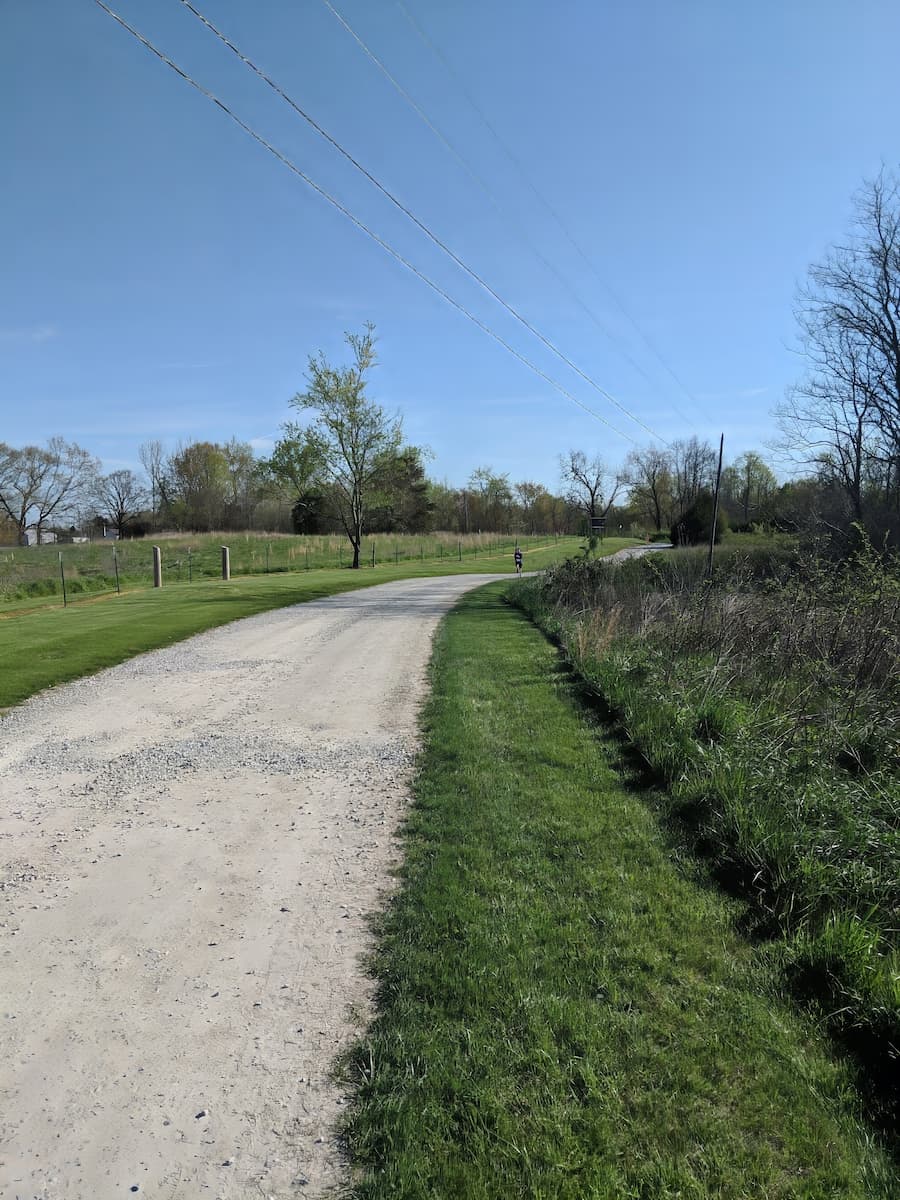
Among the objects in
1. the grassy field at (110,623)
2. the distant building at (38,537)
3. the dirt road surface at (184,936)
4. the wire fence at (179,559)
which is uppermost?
the distant building at (38,537)

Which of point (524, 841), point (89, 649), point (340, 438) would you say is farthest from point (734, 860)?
point (340, 438)

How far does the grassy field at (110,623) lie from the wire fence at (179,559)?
4.99 feet

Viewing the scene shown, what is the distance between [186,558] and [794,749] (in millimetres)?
34419

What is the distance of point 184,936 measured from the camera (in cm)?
346

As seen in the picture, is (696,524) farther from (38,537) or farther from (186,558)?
(38,537)

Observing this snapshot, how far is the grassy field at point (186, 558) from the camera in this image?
82.5 feet

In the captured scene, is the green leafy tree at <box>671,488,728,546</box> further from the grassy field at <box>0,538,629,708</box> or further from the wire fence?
the grassy field at <box>0,538,629,708</box>

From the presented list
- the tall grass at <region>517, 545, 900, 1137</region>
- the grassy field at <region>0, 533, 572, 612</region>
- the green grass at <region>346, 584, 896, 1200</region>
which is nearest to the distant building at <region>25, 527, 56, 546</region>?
the grassy field at <region>0, 533, 572, 612</region>

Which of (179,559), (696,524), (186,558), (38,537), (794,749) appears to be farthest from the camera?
(38,537)

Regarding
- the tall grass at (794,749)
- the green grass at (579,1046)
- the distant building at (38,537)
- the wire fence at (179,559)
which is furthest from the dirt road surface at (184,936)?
the distant building at (38,537)

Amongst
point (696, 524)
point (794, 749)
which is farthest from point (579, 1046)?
point (696, 524)

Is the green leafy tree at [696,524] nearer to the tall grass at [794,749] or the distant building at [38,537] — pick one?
the tall grass at [794,749]

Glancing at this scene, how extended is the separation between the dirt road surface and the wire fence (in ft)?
54.1

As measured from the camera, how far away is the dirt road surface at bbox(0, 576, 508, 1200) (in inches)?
88.6
